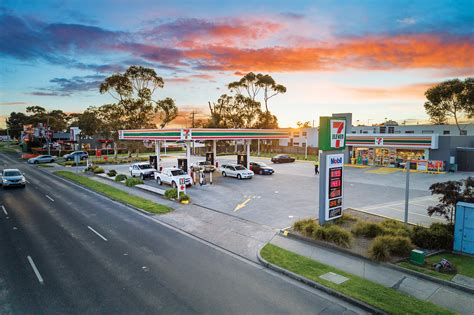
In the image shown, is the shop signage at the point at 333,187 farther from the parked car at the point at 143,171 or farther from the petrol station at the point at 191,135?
the parked car at the point at 143,171

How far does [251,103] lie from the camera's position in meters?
71.1

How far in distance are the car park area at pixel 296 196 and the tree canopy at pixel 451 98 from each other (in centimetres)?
3209

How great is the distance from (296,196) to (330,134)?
9499mm

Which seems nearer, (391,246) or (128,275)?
(128,275)

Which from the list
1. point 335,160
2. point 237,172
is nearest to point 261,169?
point 237,172

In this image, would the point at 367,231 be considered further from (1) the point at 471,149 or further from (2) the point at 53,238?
(1) the point at 471,149

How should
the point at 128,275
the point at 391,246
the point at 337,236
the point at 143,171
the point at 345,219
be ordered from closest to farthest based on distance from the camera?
1. the point at 128,275
2. the point at 391,246
3. the point at 337,236
4. the point at 345,219
5. the point at 143,171

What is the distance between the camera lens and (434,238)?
1264 cm

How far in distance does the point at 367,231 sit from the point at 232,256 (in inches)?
265

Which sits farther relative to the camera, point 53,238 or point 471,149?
point 471,149

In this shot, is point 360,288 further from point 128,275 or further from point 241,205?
point 241,205

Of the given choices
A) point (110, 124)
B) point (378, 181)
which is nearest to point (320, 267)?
point (378, 181)

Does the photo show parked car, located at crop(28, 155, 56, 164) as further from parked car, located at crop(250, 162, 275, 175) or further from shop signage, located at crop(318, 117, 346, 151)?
shop signage, located at crop(318, 117, 346, 151)

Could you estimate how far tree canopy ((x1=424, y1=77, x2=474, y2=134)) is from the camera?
57.4 meters
